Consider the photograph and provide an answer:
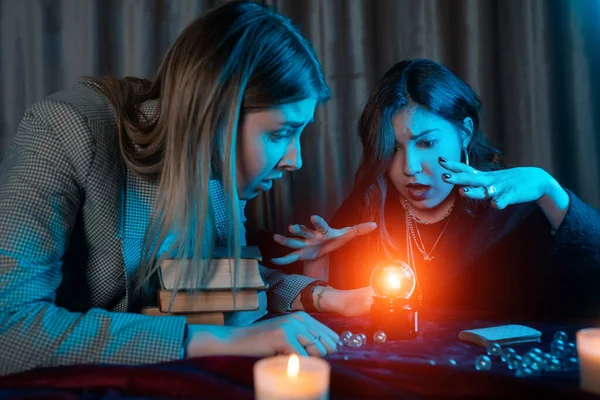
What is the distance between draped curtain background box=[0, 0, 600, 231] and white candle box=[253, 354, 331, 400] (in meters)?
1.67

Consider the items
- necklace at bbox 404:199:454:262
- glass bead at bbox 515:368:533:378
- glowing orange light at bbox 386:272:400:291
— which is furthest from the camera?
necklace at bbox 404:199:454:262

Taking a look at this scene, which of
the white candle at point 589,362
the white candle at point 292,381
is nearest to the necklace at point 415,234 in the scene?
the white candle at point 589,362

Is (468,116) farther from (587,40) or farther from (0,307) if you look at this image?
(0,307)

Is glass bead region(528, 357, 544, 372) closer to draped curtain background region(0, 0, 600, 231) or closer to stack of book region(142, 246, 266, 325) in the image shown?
stack of book region(142, 246, 266, 325)

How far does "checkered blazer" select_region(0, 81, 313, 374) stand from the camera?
1.09 m

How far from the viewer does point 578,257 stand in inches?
71.4

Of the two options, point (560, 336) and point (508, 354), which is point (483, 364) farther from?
point (560, 336)

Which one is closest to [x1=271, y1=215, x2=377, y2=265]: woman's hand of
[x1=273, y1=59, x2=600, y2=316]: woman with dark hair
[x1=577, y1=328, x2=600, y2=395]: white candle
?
[x1=273, y1=59, x2=600, y2=316]: woman with dark hair

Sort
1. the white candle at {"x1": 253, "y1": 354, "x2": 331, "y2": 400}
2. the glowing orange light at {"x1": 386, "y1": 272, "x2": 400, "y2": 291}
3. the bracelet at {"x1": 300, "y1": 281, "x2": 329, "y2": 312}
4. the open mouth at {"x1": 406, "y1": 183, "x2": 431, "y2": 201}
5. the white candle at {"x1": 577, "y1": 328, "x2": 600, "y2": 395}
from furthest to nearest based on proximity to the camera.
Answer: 1. the open mouth at {"x1": 406, "y1": 183, "x2": 431, "y2": 201}
2. the bracelet at {"x1": 300, "y1": 281, "x2": 329, "y2": 312}
3. the glowing orange light at {"x1": 386, "y1": 272, "x2": 400, "y2": 291}
4. the white candle at {"x1": 577, "y1": 328, "x2": 600, "y2": 395}
5. the white candle at {"x1": 253, "y1": 354, "x2": 331, "y2": 400}

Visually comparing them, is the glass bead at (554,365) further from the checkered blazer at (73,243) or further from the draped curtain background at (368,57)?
the draped curtain background at (368,57)

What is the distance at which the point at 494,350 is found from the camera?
1171 mm

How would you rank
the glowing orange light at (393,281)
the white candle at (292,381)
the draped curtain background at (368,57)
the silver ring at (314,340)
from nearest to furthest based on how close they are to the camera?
the white candle at (292,381)
the silver ring at (314,340)
the glowing orange light at (393,281)
the draped curtain background at (368,57)

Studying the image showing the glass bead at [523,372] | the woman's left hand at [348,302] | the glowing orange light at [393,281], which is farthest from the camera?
the woman's left hand at [348,302]

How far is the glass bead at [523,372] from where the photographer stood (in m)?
1.05
